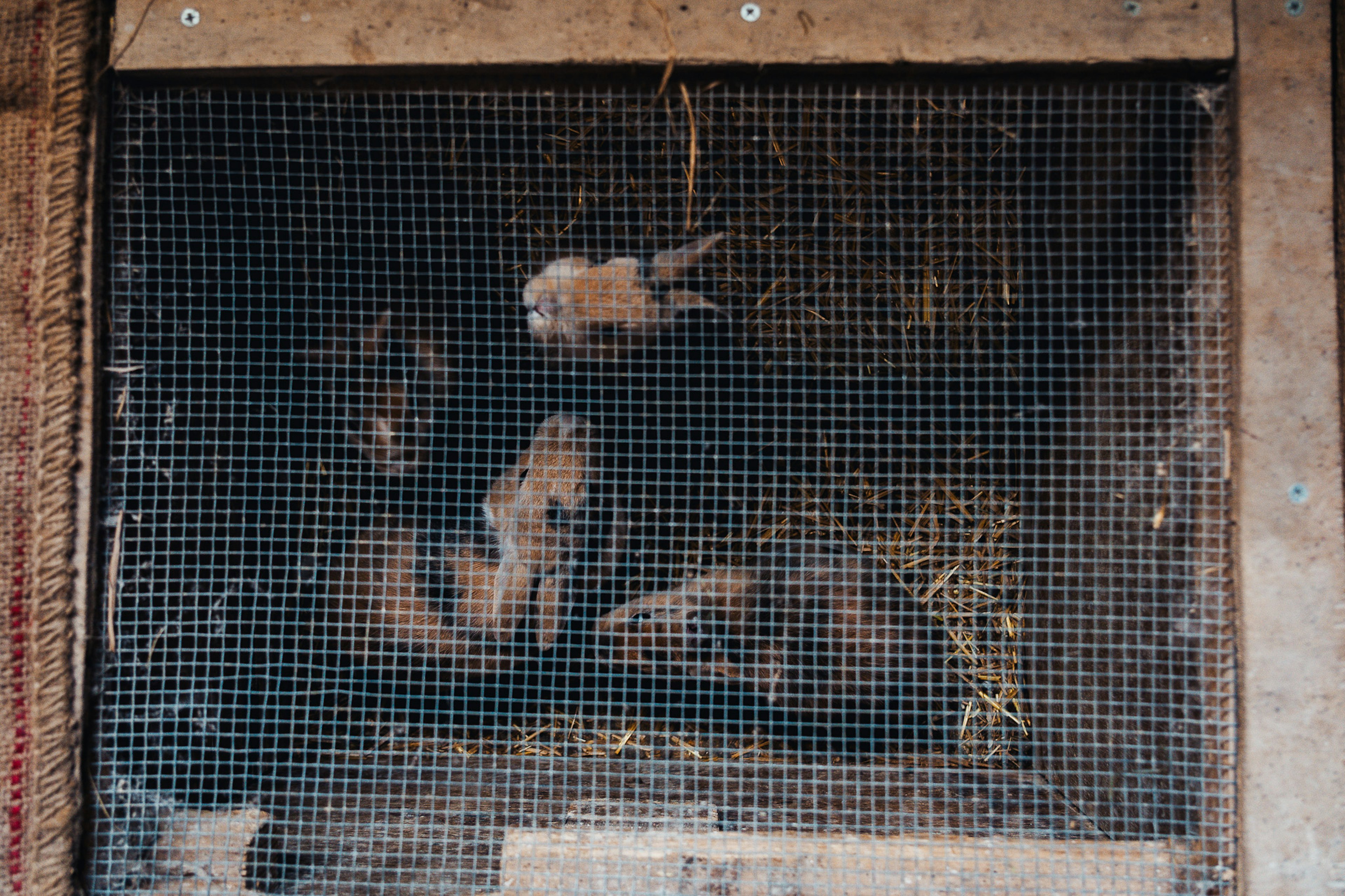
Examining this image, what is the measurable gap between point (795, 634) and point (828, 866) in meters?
0.58

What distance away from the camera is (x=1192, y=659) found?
1777mm

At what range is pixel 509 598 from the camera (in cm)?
215

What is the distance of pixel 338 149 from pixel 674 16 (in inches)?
34.4

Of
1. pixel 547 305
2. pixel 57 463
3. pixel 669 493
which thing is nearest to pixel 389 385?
pixel 547 305

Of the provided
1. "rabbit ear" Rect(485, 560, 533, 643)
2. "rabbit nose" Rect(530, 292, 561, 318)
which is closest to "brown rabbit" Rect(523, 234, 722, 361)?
"rabbit nose" Rect(530, 292, 561, 318)

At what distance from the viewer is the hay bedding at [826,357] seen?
7.59 ft

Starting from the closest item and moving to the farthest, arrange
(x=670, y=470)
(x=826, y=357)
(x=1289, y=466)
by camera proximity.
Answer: (x=1289, y=466) < (x=670, y=470) < (x=826, y=357)

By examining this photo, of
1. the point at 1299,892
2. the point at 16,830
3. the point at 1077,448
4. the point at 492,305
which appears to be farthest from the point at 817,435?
the point at 16,830

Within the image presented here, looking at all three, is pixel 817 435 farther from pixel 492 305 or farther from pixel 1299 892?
pixel 1299 892

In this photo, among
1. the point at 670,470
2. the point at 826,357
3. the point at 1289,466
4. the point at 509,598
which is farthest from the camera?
the point at 826,357

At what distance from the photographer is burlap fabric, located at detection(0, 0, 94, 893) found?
1.71m

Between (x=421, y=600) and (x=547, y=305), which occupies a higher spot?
(x=547, y=305)

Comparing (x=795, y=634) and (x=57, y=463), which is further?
(x=795, y=634)

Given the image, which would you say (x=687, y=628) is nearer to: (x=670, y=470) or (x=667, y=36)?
(x=670, y=470)
